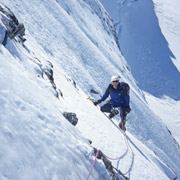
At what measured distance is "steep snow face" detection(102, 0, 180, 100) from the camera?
58781mm

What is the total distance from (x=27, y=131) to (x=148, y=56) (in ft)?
217

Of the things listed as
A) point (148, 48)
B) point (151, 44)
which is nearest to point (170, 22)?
point (151, 44)

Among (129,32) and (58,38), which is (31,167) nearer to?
(58,38)

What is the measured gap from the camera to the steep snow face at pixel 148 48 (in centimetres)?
5878

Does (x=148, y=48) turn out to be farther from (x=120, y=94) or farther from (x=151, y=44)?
(x=120, y=94)

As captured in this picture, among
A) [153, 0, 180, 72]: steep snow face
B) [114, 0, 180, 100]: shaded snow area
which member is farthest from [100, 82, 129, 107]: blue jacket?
[153, 0, 180, 72]: steep snow face

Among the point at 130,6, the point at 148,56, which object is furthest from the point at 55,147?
the point at 130,6

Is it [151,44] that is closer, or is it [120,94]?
[120,94]

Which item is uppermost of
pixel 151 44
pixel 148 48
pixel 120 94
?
pixel 120 94

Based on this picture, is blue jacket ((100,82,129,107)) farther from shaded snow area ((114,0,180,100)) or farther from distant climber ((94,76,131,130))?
shaded snow area ((114,0,180,100))

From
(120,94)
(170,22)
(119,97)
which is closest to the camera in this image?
(120,94)

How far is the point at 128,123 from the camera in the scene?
17812 mm

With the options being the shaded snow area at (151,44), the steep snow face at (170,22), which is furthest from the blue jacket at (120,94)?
the steep snow face at (170,22)

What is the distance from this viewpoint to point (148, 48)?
217 ft
